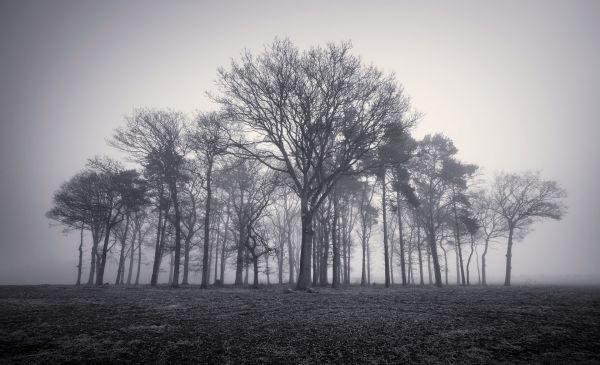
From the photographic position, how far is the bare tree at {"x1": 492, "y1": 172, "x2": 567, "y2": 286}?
31.8 meters

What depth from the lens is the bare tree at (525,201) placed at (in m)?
31.8

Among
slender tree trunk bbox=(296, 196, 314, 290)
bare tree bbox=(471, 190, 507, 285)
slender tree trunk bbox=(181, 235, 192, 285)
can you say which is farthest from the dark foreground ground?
bare tree bbox=(471, 190, 507, 285)

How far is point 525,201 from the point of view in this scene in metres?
32.5

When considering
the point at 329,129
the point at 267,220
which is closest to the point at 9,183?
the point at 267,220

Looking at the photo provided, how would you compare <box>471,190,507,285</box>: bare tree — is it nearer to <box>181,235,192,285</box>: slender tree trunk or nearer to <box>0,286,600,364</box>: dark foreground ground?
<box>0,286,600,364</box>: dark foreground ground

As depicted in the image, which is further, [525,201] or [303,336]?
[525,201]

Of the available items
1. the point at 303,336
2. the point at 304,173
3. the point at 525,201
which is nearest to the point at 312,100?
the point at 304,173

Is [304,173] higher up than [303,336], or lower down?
higher up

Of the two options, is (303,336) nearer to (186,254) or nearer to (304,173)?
(304,173)

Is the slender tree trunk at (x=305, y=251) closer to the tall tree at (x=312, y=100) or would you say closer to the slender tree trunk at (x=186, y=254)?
the tall tree at (x=312, y=100)

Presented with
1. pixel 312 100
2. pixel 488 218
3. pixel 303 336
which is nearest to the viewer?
pixel 303 336

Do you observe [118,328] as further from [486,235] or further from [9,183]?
[9,183]

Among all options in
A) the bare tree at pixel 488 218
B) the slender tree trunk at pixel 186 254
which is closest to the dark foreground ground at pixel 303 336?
the slender tree trunk at pixel 186 254

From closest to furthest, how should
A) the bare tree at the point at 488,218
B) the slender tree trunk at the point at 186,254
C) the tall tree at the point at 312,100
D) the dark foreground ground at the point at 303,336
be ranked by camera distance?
the dark foreground ground at the point at 303,336 < the tall tree at the point at 312,100 < the slender tree trunk at the point at 186,254 < the bare tree at the point at 488,218
